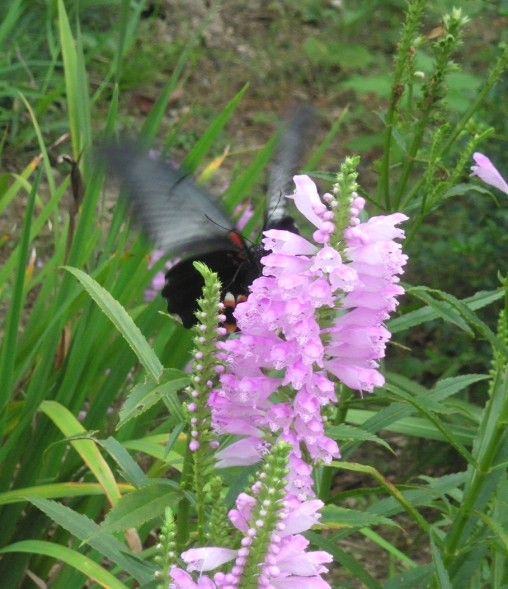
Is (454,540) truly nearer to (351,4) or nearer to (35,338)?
(35,338)

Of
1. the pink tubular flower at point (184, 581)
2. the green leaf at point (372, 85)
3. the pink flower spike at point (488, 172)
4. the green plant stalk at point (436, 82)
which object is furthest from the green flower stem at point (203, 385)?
the green leaf at point (372, 85)

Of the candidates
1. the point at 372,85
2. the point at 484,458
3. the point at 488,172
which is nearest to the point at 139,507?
the point at 484,458

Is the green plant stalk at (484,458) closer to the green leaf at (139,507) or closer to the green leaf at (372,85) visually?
the green leaf at (139,507)

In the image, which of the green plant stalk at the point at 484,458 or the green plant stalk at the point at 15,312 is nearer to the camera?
the green plant stalk at the point at 484,458

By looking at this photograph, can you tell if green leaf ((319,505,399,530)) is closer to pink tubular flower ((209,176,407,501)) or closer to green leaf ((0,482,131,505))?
pink tubular flower ((209,176,407,501))

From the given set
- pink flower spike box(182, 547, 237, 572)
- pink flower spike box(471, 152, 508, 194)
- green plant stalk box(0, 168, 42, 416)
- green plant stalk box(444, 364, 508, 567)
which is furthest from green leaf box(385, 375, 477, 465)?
green plant stalk box(0, 168, 42, 416)

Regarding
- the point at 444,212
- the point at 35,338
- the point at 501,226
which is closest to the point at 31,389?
the point at 35,338

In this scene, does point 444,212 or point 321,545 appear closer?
point 321,545

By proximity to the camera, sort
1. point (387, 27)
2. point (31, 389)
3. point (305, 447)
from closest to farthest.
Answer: point (305, 447) → point (31, 389) → point (387, 27)

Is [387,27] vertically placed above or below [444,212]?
above
